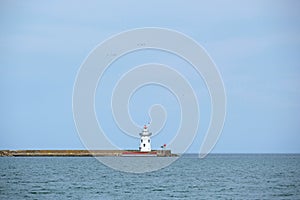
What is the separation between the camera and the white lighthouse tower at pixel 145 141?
93.0 metres

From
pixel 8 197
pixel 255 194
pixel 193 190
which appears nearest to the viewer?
pixel 8 197

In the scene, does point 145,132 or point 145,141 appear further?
point 145,141

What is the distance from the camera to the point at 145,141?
93562mm

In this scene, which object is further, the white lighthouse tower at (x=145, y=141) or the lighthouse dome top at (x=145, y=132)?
the white lighthouse tower at (x=145, y=141)

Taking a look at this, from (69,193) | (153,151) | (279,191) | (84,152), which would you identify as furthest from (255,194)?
(84,152)

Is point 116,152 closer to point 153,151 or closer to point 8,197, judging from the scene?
point 153,151

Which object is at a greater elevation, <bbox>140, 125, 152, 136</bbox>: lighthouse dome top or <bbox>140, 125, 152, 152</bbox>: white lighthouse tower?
<bbox>140, 125, 152, 136</bbox>: lighthouse dome top

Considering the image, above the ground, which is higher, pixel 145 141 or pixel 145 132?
pixel 145 132

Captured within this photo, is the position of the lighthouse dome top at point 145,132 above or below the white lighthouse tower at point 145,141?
above

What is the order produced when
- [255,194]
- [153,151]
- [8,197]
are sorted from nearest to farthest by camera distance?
[8,197] → [255,194] → [153,151]

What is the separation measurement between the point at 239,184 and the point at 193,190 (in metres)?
5.85

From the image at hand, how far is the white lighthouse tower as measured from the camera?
93.0 metres

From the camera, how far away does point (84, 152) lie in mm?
134875

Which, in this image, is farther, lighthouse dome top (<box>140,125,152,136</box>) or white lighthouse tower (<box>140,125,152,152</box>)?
white lighthouse tower (<box>140,125,152,152</box>)
